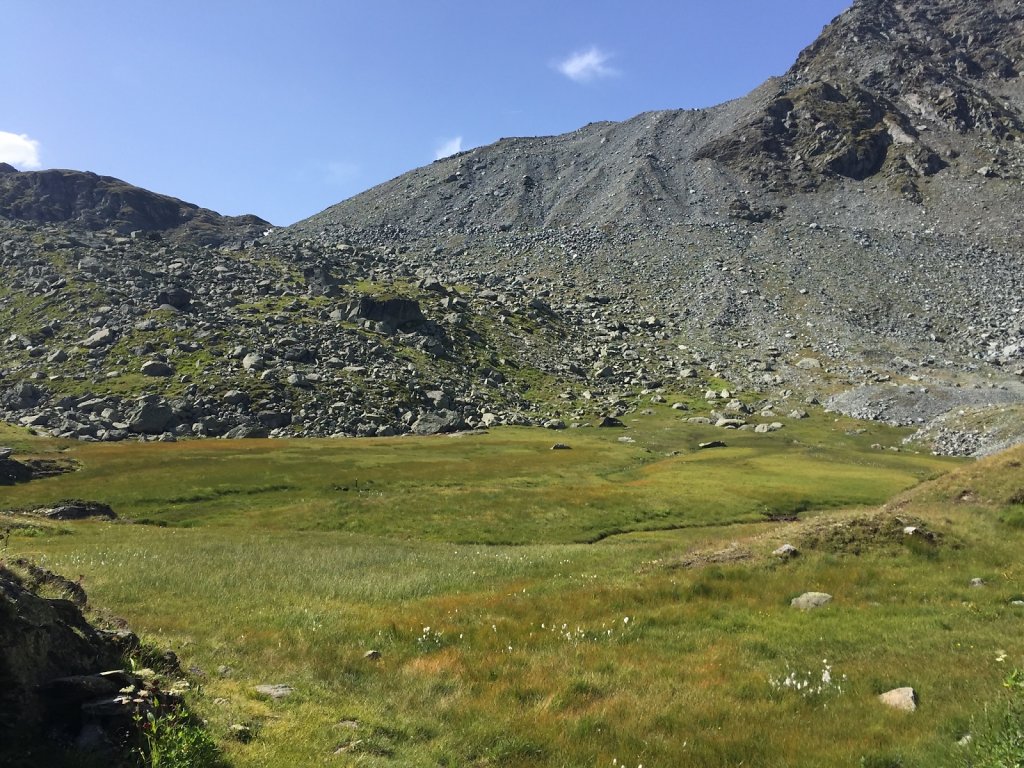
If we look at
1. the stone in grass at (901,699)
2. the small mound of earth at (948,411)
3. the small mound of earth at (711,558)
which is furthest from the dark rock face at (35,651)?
the small mound of earth at (948,411)

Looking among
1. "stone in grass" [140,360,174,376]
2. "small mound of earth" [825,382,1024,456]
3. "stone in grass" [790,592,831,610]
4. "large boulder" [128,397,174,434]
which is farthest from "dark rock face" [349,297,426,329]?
"stone in grass" [790,592,831,610]

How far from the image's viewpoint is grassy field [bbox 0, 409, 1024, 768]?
10.1m

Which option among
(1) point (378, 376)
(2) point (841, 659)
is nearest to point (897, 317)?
(1) point (378, 376)

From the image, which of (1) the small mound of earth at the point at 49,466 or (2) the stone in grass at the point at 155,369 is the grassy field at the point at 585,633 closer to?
(1) the small mound of earth at the point at 49,466

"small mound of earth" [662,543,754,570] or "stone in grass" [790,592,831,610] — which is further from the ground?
"stone in grass" [790,592,831,610]

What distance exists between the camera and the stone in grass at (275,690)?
11.3 m

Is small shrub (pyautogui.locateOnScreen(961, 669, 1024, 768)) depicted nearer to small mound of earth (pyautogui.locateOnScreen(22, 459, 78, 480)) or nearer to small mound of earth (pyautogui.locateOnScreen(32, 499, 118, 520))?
small mound of earth (pyautogui.locateOnScreen(32, 499, 118, 520))

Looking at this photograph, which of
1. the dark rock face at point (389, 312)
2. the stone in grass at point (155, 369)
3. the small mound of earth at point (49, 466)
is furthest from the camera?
the dark rock face at point (389, 312)

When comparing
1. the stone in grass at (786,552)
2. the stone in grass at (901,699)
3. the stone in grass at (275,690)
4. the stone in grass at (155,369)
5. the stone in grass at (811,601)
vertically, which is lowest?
the stone in grass at (786,552)

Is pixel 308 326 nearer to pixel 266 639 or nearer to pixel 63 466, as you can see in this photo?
pixel 63 466

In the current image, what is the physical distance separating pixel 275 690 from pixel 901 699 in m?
11.7

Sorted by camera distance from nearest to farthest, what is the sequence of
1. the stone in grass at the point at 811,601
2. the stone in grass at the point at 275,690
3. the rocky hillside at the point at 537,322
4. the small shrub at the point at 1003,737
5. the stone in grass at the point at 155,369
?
the small shrub at the point at 1003,737 → the stone in grass at the point at 275,690 → the stone in grass at the point at 811,601 → the rocky hillside at the point at 537,322 → the stone in grass at the point at 155,369

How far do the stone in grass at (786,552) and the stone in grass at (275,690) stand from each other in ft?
56.4

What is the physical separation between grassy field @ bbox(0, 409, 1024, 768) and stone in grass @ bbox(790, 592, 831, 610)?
0.32 meters
